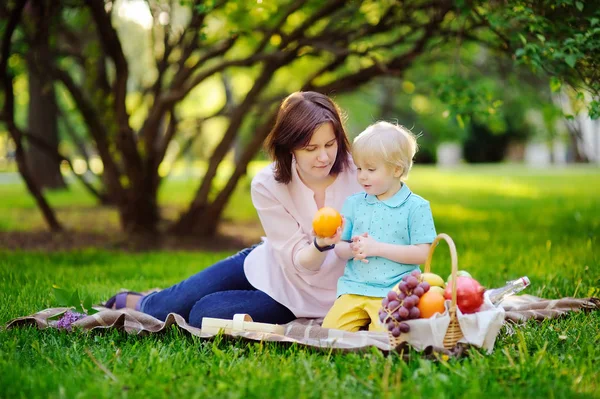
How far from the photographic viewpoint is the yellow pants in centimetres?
319

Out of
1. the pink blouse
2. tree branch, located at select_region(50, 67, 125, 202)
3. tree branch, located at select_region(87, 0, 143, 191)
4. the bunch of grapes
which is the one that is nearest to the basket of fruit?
the bunch of grapes

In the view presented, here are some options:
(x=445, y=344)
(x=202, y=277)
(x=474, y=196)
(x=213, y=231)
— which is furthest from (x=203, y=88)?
(x=445, y=344)

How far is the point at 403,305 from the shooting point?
9.37ft

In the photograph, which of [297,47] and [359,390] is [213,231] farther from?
[359,390]

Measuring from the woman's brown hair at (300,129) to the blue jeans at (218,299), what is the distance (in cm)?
66

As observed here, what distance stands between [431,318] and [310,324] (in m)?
0.86

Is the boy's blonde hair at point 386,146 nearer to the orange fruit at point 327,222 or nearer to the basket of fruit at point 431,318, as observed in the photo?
the orange fruit at point 327,222

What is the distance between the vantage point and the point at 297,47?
5.91 m

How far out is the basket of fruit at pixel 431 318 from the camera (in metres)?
2.84

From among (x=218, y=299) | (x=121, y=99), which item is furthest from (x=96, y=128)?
(x=218, y=299)

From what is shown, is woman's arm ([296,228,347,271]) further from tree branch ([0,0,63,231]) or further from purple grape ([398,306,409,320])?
tree branch ([0,0,63,231])

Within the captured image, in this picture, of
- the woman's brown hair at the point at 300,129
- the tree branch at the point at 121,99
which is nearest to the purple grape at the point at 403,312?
the woman's brown hair at the point at 300,129

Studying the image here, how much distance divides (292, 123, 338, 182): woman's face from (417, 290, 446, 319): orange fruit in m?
0.87

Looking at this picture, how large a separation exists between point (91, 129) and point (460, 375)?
4958mm
